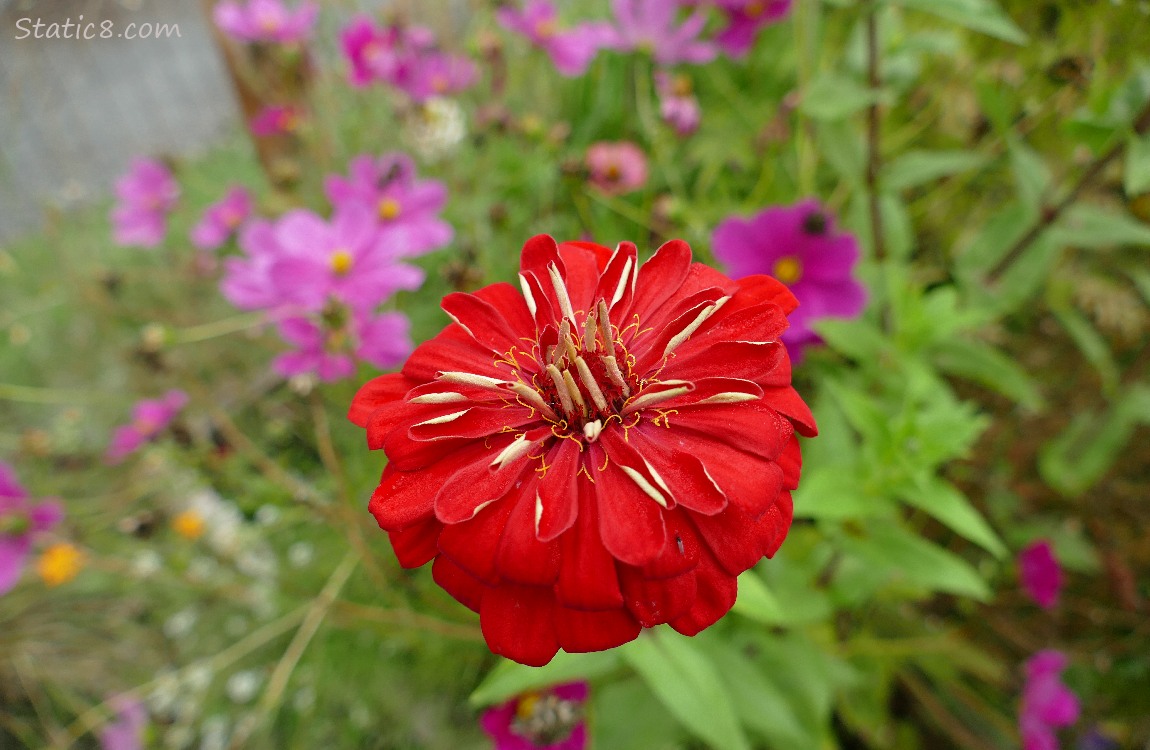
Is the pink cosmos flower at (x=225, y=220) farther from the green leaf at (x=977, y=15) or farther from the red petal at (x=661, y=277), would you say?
the green leaf at (x=977, y=15)

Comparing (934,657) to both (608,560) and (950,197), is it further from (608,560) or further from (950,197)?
(608,560)

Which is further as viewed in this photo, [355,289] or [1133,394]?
[1133,394]

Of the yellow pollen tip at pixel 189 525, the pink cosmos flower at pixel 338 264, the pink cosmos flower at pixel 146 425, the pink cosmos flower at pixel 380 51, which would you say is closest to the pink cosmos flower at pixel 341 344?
the pink cosmos flower at pixel 338 264

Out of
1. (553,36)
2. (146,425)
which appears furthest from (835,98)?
(146,425)

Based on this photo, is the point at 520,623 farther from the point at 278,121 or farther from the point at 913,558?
the point at 278,121

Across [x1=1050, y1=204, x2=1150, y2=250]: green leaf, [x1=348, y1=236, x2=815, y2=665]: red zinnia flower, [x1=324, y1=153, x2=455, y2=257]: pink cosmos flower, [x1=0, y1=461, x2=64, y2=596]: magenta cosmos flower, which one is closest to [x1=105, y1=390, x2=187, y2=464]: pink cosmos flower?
[x1=0, y1=461, x2=64, y2=596]: magenta cosmos flower

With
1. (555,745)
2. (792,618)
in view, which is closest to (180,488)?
(555,745)

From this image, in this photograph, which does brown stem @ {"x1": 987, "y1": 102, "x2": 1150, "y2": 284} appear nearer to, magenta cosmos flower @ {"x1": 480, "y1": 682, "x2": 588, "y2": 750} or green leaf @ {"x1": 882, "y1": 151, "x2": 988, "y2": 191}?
green leaf @ {"x1": 882, "y1": 151, "x2": 988, "y2": 191}
